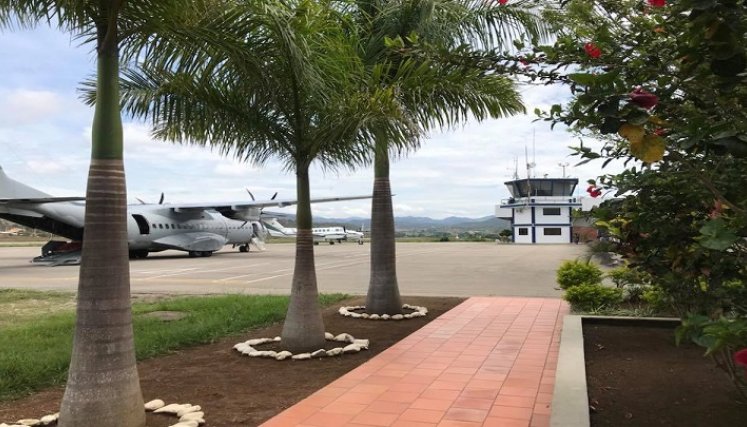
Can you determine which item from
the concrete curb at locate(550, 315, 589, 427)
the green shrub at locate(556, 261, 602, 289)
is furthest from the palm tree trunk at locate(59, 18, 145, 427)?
the green shrub at locate(556, 261, 602, 289)

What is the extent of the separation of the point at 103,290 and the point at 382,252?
18.7 ft

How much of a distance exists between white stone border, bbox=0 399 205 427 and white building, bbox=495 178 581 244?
57546mm

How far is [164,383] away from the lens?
554 cm

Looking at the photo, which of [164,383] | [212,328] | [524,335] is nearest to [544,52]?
[164,383]

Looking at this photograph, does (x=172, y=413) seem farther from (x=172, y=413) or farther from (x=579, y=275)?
(x=579, y=275)

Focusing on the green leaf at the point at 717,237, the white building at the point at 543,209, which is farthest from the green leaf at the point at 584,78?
the white building at the point at 543,209

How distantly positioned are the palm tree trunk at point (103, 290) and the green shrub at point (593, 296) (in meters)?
7.01

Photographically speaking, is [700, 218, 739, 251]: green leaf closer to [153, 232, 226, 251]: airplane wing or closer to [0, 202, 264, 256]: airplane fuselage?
[0, 202, 264, 256]: airplane fuselage

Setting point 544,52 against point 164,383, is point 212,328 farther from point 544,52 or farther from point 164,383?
point 544,52

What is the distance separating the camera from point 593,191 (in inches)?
163

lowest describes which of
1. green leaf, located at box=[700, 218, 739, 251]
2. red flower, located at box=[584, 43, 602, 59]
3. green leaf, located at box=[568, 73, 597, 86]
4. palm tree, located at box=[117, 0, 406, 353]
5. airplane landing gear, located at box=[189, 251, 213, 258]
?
airplane landing gear, located at box=[189, 251, 213, 258]

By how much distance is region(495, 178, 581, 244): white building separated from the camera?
196 feet

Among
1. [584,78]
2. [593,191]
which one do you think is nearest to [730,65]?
[584,78]

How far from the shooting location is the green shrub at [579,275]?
9508 millimetres
